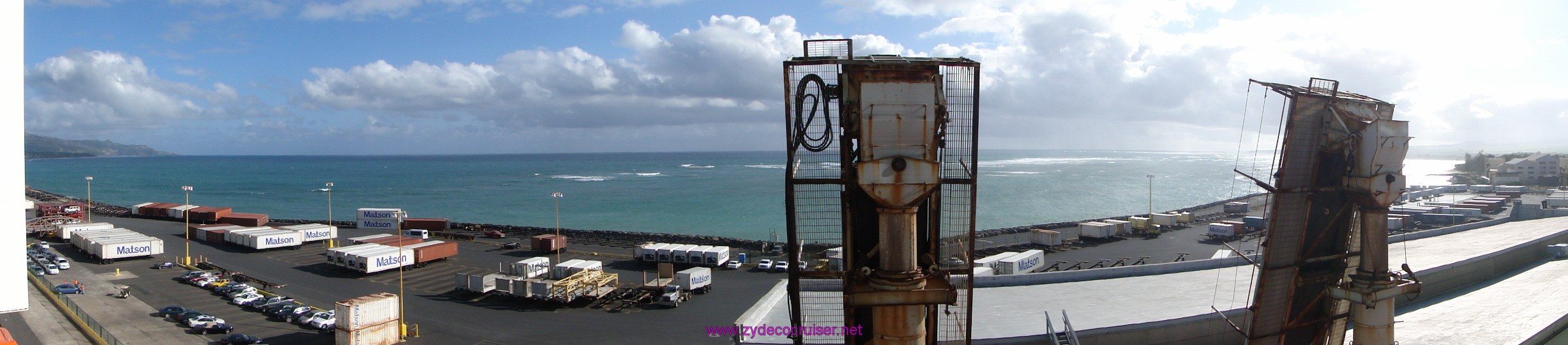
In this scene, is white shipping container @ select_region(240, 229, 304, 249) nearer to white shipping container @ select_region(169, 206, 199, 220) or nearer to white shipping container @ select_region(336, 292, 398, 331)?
white shipping container @ select_region(169, 206, 199, 220)

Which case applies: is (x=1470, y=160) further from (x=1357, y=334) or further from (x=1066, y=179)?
(x=1357, y=334)

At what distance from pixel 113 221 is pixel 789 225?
76976 millimetres

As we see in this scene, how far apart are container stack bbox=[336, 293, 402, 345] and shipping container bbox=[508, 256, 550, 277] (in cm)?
974

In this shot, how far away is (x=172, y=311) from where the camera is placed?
26.7 meters

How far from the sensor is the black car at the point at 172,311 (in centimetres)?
2652

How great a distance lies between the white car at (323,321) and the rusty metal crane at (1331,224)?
89.7 feet

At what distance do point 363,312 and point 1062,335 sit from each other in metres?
20.6

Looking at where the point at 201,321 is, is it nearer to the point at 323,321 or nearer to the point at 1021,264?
the point at 323,321

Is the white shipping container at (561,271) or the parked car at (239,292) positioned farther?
the white shipping container at (561,271)

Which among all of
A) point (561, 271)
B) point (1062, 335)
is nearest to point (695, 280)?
point (561, 271)

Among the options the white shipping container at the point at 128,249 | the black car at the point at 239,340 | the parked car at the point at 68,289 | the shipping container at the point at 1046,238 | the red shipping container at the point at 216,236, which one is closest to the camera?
the black car at the point at 239,340

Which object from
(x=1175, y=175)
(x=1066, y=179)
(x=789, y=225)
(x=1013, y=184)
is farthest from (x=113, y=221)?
(x=1175, y=175)

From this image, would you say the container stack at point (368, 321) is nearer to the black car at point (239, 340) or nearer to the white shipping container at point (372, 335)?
the white shipping container at point (372, 335)

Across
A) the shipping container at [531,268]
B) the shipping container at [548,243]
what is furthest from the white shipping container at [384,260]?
the shipping container at [548,243]
